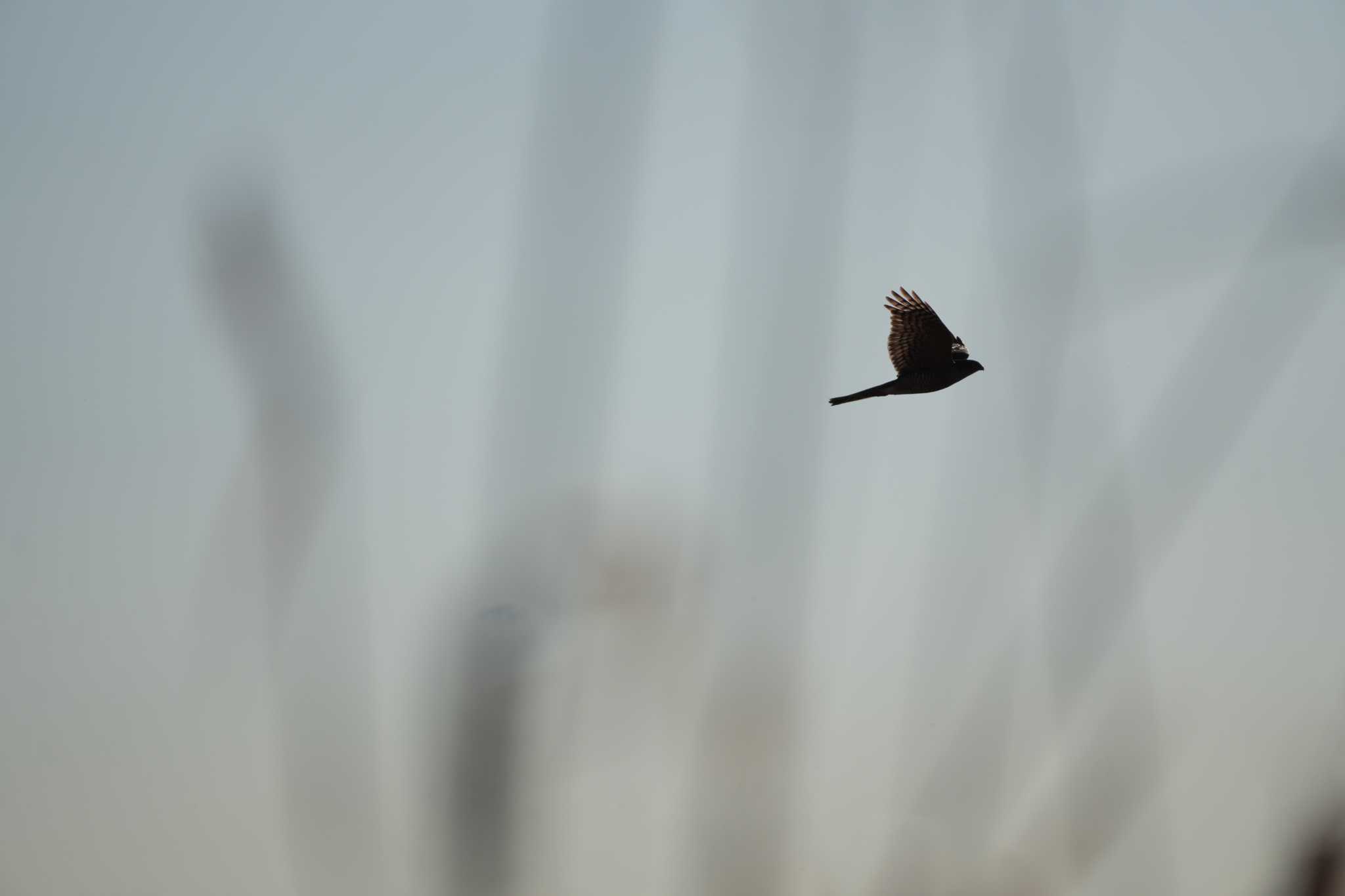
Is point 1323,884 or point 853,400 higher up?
point 853,400

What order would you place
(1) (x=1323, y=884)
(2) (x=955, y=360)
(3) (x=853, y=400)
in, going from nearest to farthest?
(1) (x=1323, y=884) < (3) (x=853, y=400) < (2) (x=955, y=360)

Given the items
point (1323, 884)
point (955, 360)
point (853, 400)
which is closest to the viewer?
point (1323, 884)

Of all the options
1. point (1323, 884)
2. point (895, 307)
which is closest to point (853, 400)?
point (1323, 884)

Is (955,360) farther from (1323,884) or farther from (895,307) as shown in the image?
(1323,884)

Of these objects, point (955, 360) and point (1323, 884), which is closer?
point (1323, 884)

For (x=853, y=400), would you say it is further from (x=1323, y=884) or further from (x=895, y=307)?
(x=895, y=307)
